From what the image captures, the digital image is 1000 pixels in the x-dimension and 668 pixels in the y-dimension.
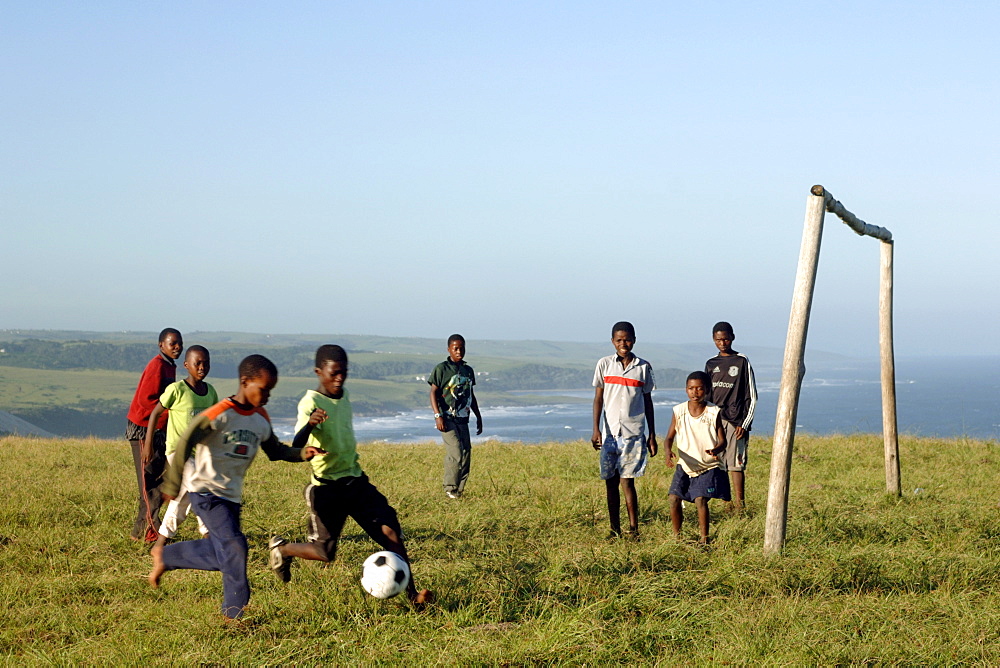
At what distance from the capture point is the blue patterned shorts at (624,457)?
26.2 feet

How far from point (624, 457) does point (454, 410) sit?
3.11m

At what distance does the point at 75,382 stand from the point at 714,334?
6067 inches

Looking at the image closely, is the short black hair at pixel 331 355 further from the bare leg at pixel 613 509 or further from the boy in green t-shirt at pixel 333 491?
the bare leg at pixel 613 509

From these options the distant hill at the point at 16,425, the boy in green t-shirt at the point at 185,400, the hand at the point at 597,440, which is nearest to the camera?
the boy in green t-shirt at the point at 185,400

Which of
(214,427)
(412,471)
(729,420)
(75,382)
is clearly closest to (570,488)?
(729,420)

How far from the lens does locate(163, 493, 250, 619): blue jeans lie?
17.2 ft

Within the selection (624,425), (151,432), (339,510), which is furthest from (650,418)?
(151,432)

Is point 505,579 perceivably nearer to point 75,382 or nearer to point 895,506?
point 895,506

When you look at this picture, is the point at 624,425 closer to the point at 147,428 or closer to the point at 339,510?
the point at 339,510

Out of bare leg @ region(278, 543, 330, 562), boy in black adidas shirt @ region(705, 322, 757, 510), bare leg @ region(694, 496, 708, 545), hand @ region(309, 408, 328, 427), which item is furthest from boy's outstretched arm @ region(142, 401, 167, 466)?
boy in black adidas shirt @ region(705, 322, 757, 510)

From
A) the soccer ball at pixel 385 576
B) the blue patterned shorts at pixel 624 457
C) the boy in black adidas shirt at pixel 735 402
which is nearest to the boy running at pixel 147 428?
the soccer ball at pixel 385 576

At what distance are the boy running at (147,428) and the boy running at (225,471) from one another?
7.50ft

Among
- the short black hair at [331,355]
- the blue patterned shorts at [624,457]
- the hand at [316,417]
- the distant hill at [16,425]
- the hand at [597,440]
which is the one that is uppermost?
the short black hair at [331,355]

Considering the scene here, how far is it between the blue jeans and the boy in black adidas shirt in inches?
231
